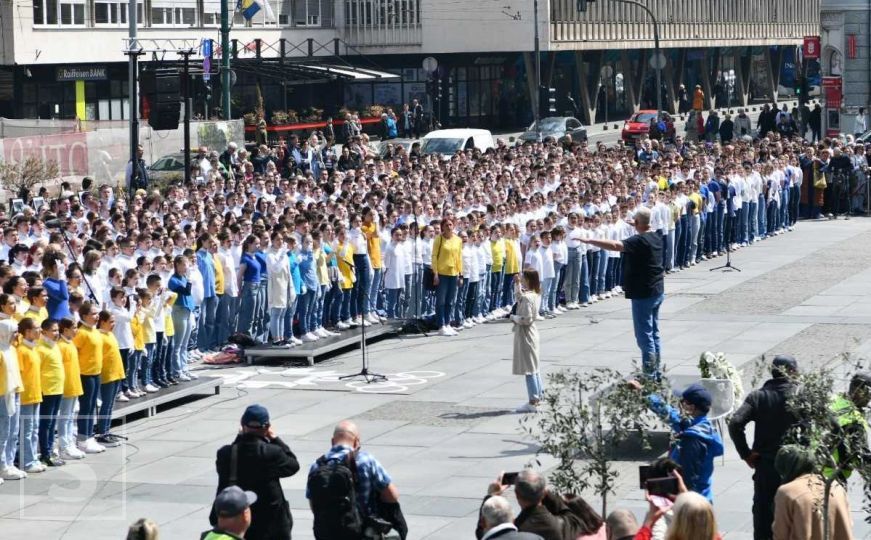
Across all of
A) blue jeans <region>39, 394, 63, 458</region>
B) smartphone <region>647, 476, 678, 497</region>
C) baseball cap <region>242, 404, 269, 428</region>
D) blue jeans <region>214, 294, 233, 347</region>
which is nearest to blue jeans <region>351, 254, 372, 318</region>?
blue jeans <region>214, 294, 233, 347</region>

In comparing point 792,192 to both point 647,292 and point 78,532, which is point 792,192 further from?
point 78,532

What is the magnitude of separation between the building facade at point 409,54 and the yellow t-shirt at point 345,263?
16.0 metres

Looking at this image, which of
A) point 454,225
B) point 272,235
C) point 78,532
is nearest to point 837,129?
point 454,225

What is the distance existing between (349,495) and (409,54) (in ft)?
216

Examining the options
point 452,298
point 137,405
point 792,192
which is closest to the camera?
point 137,405

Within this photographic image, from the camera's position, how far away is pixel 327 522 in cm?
1132

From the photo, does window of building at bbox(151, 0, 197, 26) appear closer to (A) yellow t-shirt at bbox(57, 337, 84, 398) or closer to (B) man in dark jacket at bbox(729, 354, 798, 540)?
(A) yellow t-shirt at bbox(57, 337, 84, 398)

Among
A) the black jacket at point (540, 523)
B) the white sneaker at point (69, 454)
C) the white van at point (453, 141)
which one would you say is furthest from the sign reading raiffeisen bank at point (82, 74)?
the black jacket at point (540, 523)

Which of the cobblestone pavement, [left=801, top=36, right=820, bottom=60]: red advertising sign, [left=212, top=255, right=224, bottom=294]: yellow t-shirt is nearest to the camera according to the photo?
the cobblestone pavement

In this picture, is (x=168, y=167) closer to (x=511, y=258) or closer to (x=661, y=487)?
(x=511, y=258)

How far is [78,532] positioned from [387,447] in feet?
13.4

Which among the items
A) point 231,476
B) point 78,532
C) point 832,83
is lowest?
point 78,532

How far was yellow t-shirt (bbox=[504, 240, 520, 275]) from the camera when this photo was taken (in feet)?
89.9

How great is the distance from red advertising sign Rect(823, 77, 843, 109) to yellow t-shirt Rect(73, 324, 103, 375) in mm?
43160
